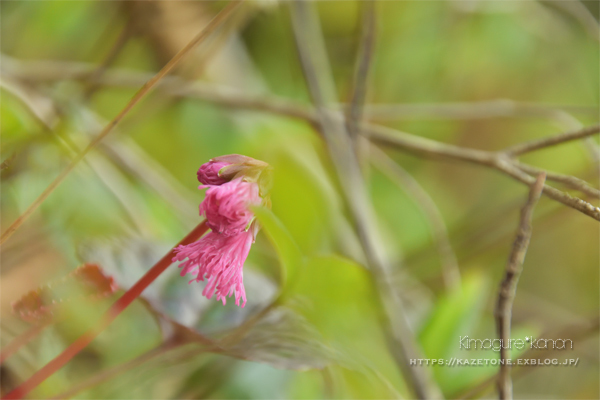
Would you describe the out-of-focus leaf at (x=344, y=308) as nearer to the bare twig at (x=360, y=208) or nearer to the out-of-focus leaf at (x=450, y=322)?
the bare twig at (x=360, y=208)

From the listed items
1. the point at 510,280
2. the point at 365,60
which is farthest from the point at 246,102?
the point at 510,280

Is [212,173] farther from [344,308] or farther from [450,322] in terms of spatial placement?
[450,322]

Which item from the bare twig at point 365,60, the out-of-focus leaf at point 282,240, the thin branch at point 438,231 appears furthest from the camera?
the thin branch at point 438,231

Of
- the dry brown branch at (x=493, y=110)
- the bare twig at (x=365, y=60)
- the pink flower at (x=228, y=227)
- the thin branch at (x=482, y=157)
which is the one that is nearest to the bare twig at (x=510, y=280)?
the thin branch at (x=482, y=157)

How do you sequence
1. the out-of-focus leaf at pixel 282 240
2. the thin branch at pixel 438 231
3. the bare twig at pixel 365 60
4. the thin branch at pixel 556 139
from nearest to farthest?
the out-of-focus leaf at pixel 282 240 → the thin branch at pixel 556 139 → the bare twig at pixel 365 60 → the thin branch at pixel 438 231

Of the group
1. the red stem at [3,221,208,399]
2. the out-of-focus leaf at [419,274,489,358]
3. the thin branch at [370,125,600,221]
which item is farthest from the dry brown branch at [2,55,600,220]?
the red stem at [3,221,208,399]

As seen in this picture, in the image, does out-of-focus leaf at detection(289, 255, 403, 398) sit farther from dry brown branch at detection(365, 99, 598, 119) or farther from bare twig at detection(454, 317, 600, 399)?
dry brown branch at detection(365, 99, 598, 119)
